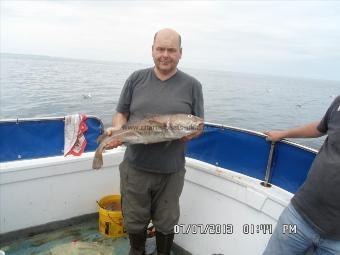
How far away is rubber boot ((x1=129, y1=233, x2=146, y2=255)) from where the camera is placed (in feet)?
11.8

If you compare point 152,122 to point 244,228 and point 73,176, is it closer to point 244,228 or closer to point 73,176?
point 244,228

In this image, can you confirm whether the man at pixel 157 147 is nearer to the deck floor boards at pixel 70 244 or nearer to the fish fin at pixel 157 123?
the fish fin at pixel 157 123

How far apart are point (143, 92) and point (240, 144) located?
54.0 inches

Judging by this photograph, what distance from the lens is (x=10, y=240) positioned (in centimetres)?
411

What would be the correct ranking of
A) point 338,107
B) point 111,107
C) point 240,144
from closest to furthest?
1. point 338,107
2. point 240,144
3. point 111,107

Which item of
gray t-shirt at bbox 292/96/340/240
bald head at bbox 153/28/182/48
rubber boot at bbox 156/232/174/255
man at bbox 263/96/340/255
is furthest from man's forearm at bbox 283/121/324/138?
rubber boot at bbox 156/232/174/255

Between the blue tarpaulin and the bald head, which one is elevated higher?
the bald head

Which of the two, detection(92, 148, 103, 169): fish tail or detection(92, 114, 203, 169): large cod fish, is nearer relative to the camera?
detection(92, 114, 203, 169): large cod fish

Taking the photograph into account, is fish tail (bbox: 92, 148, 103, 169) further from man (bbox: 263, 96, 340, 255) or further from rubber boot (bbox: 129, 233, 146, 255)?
man (bbox: 263, 96, 340, 255)

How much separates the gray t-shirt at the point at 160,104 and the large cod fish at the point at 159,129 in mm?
126

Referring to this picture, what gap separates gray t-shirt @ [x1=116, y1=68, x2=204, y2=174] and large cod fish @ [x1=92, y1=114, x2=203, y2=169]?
5.0 inches

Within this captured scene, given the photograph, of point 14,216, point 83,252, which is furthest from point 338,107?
point 14,216

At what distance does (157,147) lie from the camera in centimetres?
322

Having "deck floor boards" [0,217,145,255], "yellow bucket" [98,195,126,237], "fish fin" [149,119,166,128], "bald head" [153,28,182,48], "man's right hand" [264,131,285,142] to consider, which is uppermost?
"bald head" [153,28,182,48]
